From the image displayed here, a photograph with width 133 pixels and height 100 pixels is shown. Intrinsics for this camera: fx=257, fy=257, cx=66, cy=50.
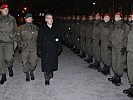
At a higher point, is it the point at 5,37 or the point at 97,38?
the point at 5,37

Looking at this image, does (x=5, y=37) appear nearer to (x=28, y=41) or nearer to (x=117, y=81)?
(x=28, y=41)

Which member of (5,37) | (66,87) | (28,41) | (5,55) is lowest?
(66,87)

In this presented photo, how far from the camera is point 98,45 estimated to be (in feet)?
28.9

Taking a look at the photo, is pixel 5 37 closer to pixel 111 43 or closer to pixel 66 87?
pixel 66 87

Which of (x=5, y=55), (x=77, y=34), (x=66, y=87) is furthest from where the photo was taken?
(x=77, y=34)

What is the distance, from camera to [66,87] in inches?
262

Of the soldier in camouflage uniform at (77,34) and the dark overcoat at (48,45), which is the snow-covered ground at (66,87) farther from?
the soldier in camouflage uniform at (77,34)

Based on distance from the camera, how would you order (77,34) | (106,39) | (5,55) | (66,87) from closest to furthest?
(66,87) → (5,55) → (106,39) → (77,34)

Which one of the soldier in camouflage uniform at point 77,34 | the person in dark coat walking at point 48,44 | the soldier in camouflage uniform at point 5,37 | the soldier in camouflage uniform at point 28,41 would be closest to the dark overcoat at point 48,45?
the person in dark coat walking at point 48,44

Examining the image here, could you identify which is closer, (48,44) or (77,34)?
(48,44)

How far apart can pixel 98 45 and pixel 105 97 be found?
3.23m

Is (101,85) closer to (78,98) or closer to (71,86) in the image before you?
(71,86)

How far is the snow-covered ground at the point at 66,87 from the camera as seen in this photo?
586cm

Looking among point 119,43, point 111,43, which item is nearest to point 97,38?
point 111,43
